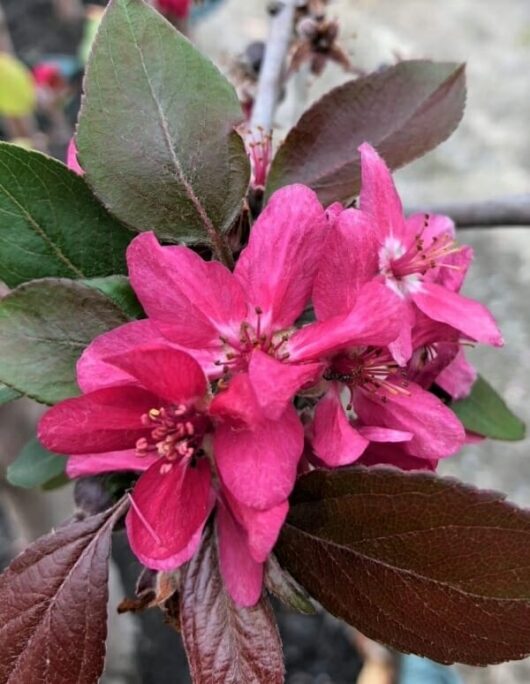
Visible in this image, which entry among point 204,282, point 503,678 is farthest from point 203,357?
point 503,678

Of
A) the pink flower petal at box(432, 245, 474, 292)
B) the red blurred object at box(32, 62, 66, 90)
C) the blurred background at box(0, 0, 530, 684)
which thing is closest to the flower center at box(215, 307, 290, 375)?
the pink flower petal at box(432, 245, 474, 292)

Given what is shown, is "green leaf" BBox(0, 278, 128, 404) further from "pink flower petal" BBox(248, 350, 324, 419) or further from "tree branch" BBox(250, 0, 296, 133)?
"tree branch" BBox(250, 0, 296, 133)

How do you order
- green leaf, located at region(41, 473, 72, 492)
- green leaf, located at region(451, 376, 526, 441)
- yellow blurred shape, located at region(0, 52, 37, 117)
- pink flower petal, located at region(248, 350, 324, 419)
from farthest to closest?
yellow blurred shape, located at region(0, 52, 37, 117) < green leaf, located at region(41, 473, 72, 492) < green leaf, located at region(451, 376, 526, 441) < pink flower petal, located at region(248, 350, 324, 419)

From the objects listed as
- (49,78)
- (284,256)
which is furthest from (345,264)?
(49,78)

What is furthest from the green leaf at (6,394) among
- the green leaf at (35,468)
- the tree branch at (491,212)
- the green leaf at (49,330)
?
the tree branch at (491,212)

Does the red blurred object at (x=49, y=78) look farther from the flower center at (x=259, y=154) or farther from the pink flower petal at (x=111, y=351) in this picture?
the pink flower petal at (x=111, y=351)

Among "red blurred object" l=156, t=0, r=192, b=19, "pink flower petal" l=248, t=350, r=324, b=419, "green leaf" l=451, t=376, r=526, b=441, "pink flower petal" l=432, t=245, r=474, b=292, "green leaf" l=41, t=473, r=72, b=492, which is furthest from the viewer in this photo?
"red blurred object" l=156, t=0, r=192, b=19

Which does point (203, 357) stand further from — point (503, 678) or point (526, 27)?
point (526, 27)

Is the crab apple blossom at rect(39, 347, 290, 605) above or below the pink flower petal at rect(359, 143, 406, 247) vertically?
below
